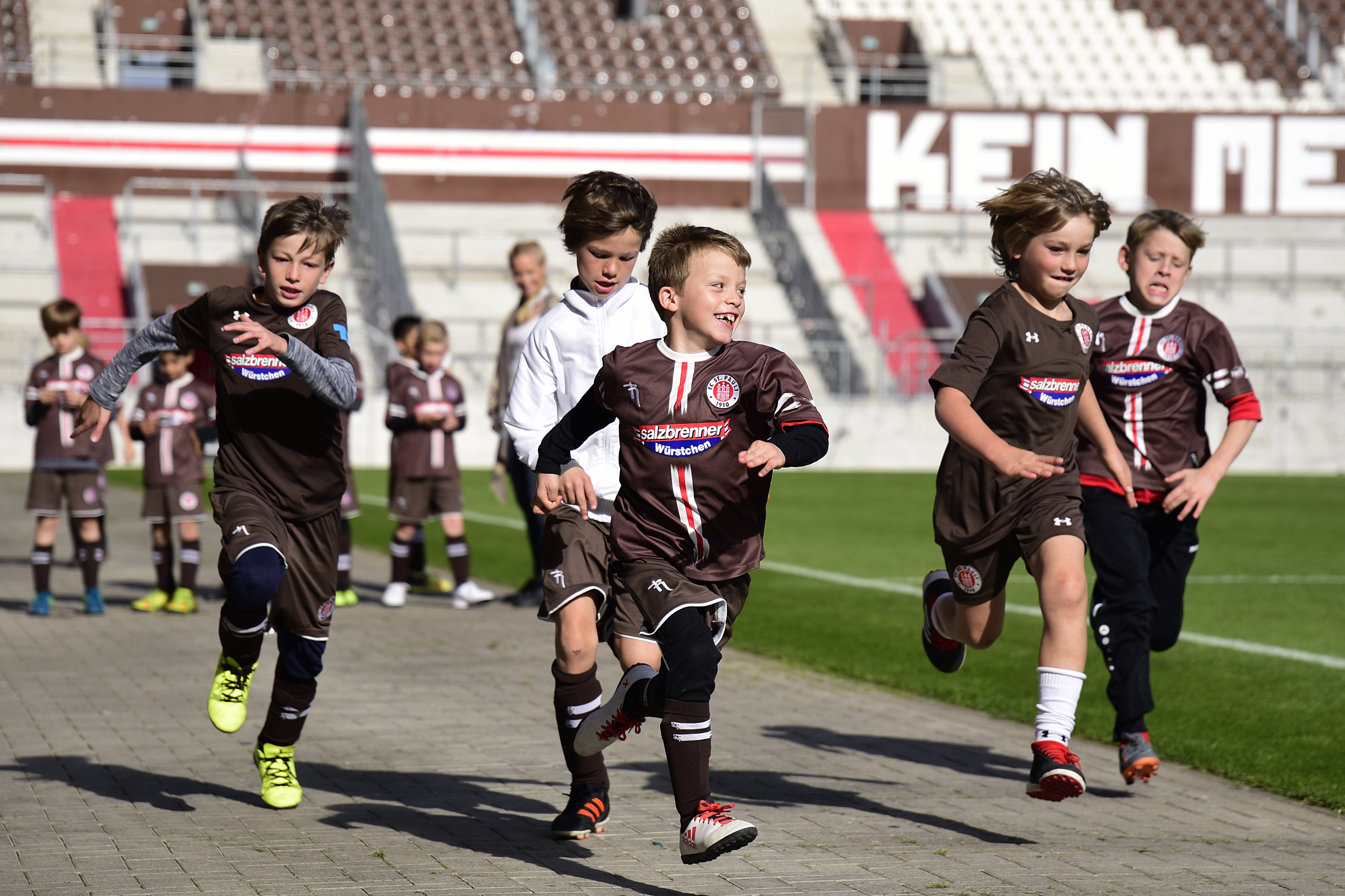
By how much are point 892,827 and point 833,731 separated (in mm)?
1723

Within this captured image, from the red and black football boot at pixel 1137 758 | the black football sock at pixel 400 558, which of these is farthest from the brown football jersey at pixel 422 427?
the red and black football boot at pixel 1137 758

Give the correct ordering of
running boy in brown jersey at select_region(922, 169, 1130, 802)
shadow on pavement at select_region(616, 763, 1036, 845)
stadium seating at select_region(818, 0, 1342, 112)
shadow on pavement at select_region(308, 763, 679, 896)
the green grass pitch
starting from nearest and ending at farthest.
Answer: shadow on pavement at select_region(308, 763, 679, 896)
running boy in brown jersey at select_region(922, 169, 1130, 802)
shadow on pavement at select_region(616, 763, 1036, 845)
the green grass pitch
stadium seating at select_region(818, 0, 1342, 112)

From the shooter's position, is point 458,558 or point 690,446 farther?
point 458,558

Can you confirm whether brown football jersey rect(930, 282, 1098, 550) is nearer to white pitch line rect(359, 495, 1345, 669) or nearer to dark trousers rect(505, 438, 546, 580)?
white pitch line rect(359, 495, 1345, 669)

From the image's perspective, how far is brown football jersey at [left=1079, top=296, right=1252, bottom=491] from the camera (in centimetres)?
608

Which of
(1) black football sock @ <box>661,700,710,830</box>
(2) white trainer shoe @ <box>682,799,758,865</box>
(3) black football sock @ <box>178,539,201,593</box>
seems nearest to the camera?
(2) white trainer shoe @ <box>682,799,758,865</box>

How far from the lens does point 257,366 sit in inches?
212

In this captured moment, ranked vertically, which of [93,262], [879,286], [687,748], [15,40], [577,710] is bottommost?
[577,710]

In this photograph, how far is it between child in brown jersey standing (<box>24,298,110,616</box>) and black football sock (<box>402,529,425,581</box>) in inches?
97.4

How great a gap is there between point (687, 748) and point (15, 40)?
33282 millimetres

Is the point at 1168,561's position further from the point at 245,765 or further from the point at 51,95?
the point at 51,95

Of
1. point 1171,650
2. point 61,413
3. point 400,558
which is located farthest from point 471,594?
point 1171,650

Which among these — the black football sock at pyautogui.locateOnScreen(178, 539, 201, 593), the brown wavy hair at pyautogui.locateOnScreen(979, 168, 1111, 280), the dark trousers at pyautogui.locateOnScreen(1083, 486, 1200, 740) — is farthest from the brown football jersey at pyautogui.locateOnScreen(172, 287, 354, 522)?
the black football sock at pyautogui.locateOnScreen(178, 539, 201, 593)

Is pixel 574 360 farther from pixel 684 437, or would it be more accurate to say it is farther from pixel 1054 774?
pixel 1054 774
